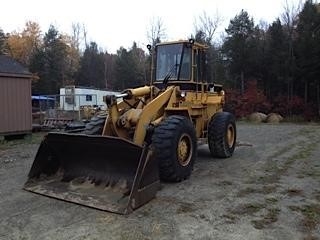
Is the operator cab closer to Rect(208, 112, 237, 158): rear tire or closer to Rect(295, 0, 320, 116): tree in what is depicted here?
Rect(208, 112, 237, 158): rear tire

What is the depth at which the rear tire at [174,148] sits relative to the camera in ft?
21.8

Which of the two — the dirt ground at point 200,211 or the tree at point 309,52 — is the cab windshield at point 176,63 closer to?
the dirt ground at point 200,211

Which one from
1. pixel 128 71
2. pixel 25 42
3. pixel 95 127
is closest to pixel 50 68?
pixel 128 71

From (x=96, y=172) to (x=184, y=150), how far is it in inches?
64.2

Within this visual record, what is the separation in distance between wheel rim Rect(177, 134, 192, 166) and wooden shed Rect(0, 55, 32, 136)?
32.2 ft

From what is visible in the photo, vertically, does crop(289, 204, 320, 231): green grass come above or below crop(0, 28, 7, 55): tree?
below

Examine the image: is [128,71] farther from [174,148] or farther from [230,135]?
[174,148]

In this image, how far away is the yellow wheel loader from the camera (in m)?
5.91

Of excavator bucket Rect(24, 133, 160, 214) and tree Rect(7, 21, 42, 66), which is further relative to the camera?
tree Rect(7, 21, 42, 66)

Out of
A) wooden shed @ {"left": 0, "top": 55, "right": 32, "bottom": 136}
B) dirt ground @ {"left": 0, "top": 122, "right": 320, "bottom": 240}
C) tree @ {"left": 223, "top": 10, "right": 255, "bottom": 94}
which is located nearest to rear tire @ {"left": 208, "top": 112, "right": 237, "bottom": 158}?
dirt ground @ {"left": 0, "top": 122, "right": 320, "bottom": 240}

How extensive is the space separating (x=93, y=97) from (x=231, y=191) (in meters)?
30.0

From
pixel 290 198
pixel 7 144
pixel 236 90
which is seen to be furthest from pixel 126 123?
pixel 236 90

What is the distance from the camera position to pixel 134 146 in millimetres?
5930

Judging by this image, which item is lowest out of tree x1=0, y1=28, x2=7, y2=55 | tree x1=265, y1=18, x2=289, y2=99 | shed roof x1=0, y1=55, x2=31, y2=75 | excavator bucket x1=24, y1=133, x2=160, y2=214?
excavator bucket x1=24, y1=133, x2=160, y2=214
